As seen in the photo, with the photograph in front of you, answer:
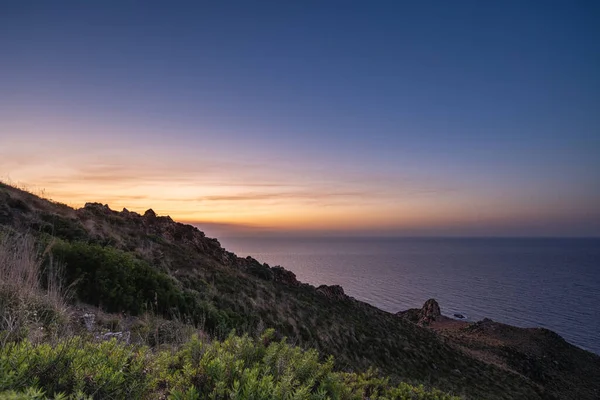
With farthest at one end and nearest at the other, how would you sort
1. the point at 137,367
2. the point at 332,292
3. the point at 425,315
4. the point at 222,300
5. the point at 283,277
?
the point at 425,315
the point at 332,292
the point at 283,277
the point at 222,300
the point at 137,367

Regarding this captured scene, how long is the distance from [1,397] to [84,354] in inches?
49.7

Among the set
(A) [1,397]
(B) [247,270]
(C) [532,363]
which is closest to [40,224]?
(A) [1,397]

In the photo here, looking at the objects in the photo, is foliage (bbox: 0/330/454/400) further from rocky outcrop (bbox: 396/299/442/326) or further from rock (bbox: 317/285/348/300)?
rocky outcrop (bbox: 396/299/442/326)

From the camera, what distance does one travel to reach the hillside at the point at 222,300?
10758 millimetres

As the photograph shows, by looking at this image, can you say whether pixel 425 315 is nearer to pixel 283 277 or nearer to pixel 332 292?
pixel 332 292

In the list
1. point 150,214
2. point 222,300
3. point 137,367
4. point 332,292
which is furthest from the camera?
point 332,292

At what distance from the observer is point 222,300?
17219mm

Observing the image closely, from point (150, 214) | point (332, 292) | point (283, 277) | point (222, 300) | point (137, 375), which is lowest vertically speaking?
point (332, 292)

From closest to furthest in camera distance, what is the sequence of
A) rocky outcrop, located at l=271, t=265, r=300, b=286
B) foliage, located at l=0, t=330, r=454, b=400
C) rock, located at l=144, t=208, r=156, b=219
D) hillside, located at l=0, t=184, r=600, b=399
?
foliage, located at l=0, t=330, r=454, b=400, hillside, located at l=0, t=184, r=600, b=399, rock, located at l=144, t=208, r=156, b=219, rocky outcrop, located at l=271, t=265, r=300, b=286

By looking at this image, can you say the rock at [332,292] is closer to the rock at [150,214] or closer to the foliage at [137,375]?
the rock at [150,214]

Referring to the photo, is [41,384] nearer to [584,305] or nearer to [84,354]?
[84,354]

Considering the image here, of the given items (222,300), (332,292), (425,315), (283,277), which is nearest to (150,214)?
(283,277)

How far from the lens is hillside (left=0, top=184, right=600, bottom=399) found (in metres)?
10.8

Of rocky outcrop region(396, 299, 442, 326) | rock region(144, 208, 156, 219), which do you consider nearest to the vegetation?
rock region(144, 208, 156, 219)
